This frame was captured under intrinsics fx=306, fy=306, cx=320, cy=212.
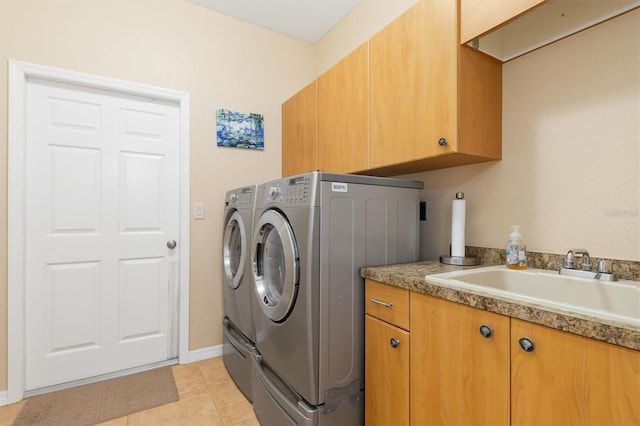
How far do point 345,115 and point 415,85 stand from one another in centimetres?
56

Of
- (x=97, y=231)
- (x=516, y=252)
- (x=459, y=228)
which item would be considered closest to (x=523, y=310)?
(x=516, y=252)

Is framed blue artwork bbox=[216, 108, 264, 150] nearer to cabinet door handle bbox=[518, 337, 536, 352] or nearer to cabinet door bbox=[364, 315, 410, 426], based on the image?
cabinet door bbox=[364, 315, 410, 426]

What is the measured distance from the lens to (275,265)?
5.54 ft

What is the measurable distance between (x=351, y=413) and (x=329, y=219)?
88 cm

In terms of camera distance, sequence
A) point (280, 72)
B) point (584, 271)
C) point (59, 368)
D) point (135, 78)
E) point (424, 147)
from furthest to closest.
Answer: point (280, 72) → point (135, 78) → point (59, 368) → point (424, 147) → point (584, 271)

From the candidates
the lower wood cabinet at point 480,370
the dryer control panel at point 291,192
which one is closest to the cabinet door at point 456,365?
the lower wood cabinet at point 480,370

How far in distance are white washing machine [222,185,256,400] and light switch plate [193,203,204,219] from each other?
0.20m

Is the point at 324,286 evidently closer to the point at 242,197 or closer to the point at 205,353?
the point at 242,197

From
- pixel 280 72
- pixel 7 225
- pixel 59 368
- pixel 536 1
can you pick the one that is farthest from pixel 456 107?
pixel 59 368

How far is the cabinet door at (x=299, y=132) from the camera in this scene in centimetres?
227

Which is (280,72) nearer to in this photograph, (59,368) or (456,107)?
(456,107)

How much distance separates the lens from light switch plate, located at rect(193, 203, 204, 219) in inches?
94.5

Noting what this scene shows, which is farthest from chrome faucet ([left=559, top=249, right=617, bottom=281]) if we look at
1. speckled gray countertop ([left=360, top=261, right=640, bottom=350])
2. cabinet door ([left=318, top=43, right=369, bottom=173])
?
cabinet door ([left=318, top=43, right=369, bottom=173])

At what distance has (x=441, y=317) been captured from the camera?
3.44ft
